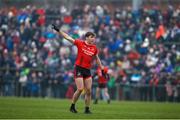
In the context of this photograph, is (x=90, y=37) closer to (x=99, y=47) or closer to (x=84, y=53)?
(x=84, y=53)

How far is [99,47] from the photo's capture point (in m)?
38.8

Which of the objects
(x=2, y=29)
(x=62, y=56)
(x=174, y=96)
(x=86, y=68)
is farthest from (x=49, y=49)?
(x=86, y=68)

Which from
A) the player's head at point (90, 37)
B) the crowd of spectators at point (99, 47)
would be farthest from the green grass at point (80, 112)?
the crowd of spectators at point (99, 47)

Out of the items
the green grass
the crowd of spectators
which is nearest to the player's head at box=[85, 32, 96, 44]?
the green grass

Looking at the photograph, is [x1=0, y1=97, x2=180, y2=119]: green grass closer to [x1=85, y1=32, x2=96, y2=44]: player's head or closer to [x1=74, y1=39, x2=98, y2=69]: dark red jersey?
[x1=74, y1=39, x2=98, y2=69]: dark red jersey

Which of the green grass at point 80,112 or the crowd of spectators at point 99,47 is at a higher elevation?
the crowd of spectators at point 99,47

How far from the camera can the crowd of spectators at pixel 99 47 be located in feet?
119

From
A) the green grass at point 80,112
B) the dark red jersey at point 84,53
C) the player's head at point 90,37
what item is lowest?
the green grass at point 80,112

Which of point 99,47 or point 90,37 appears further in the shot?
point 99,47

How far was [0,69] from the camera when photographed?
4109cm

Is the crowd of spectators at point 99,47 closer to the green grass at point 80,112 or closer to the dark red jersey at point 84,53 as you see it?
the green grass at point 80,112

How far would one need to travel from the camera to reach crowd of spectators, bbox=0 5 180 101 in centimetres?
3641

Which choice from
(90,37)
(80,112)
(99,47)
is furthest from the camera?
(99,47)

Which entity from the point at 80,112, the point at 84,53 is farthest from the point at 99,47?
the point at 84,53
